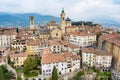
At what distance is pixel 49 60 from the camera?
216ft

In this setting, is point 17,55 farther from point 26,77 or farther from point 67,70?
point 67,70

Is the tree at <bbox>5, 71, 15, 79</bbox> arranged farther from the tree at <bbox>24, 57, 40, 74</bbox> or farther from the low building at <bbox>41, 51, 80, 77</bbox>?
the low building at <bbox>41, 51, 80, 77</bbox>

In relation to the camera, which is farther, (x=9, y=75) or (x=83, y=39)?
(x=83, y=39)

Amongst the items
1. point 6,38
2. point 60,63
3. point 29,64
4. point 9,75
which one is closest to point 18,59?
point 9,75

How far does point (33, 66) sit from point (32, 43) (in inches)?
529

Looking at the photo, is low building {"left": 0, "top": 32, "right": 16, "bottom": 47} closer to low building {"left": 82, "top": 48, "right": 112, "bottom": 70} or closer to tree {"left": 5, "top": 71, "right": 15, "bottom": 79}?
A: tree {"left": 5, "top": 71, "right": 15, "bottom": 79}

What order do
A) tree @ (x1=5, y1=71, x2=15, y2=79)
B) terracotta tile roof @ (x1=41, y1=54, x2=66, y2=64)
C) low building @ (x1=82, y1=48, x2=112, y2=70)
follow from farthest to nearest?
1. low building @ (x1=82, y1=48, x2=112, y2=70)
2. tree @ (x1=5, y1=71, x2=15, y2=79)
3. terracotta tile roof @ (x1=41, y1=54, x2=66, y2=64)

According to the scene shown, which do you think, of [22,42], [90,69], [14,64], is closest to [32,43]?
[22,42]

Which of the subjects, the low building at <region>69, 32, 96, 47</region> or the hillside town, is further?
the low building at <region>69, 32, 96, 47</region>

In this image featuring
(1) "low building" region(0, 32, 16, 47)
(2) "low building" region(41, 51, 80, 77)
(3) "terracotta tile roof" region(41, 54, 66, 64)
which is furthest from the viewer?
(1) "low building" region(0, 32, 16, 47)

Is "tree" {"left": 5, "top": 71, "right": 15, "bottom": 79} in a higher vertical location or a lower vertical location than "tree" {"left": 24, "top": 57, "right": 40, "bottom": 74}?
lower

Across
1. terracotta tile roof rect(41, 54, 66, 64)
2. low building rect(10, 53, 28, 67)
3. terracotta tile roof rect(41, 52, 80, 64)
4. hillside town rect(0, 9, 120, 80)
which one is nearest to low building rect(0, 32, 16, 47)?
hillside town rect(0, 9, 120, 80)

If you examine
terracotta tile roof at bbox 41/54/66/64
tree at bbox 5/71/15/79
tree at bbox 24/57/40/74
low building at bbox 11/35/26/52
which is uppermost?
low building at bbox 11/35/26/52

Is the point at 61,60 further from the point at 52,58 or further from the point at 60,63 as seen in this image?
the point at 52,58
